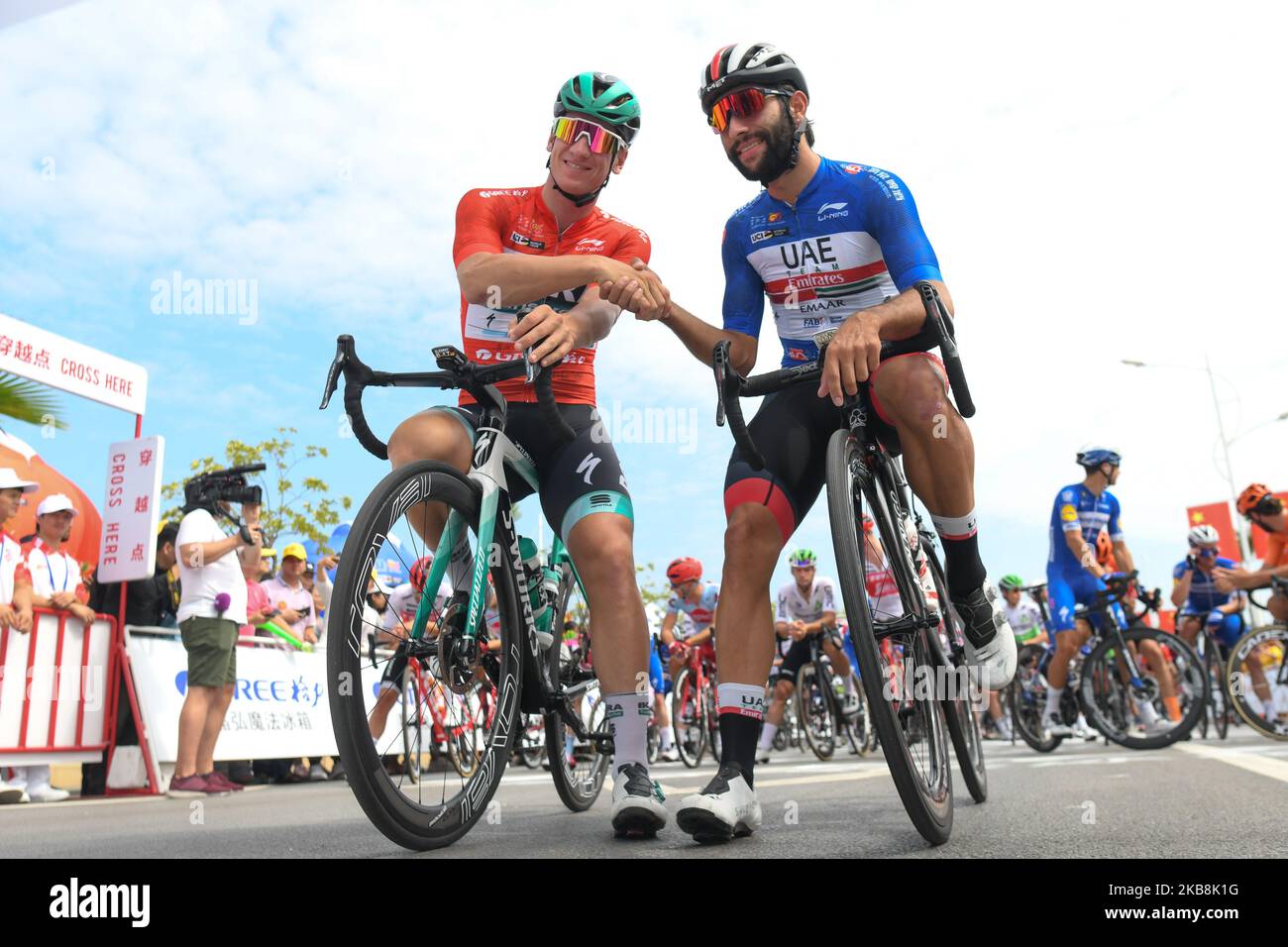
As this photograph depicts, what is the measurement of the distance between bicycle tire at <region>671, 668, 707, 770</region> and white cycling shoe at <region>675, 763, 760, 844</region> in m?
9.14

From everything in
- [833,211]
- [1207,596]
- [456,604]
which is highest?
[833,211]

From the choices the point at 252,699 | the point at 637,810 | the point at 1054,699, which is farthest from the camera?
the point at 252,699

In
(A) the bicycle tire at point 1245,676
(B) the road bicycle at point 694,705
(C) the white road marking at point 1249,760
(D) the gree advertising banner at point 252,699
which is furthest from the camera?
(B) the road bicycle at point 694,705

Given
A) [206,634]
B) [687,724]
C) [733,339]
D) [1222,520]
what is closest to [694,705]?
[687,724]

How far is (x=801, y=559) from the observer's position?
11305 millimetres

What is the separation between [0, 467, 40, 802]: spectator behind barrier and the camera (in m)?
7.35

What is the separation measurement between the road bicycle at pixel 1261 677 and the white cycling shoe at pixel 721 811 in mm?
6375

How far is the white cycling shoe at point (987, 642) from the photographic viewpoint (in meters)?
3.54

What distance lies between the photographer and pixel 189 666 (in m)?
7.49

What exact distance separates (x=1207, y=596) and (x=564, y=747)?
10206 millimetres

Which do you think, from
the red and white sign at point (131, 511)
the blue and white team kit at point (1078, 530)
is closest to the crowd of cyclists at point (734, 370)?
the blue and white team kit at point (1078, 530)

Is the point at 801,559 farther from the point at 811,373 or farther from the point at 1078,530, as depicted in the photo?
the point at 811,373

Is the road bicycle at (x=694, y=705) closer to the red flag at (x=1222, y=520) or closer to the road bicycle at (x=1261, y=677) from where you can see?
the road bicycle at (x=1261, y=677)

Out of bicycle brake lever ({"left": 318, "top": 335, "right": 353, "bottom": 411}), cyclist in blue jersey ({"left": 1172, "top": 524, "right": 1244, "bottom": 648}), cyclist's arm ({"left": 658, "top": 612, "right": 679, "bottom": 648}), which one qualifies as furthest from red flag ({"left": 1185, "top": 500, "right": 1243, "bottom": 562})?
bicycle brake lever ({"left": 318, "top": 335, "right": 353, "bottom": 411})
